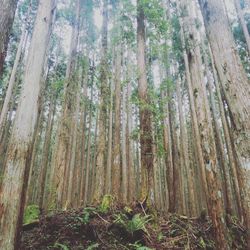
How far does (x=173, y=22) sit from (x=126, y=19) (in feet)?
11.7

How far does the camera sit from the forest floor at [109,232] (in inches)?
244

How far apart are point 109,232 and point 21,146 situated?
3.64 m

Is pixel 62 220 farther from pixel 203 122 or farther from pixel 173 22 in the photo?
pixel 173 22

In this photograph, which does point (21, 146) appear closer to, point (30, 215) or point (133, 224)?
point (133, 224)

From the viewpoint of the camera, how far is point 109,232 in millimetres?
6715

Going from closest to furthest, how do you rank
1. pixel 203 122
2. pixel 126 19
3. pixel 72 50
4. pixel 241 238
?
pixel 203 122 < pixel 241 238 < pixel 126 19 < pixel 72 50

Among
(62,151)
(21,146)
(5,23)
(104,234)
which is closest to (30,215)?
(104,234)

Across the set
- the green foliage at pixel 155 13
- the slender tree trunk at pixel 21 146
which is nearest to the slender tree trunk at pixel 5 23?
the slender tree trunk at pixel 21 146

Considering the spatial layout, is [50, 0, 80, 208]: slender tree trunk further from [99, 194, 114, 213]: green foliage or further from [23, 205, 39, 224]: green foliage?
[99, 194, 114, 213]: green foliage

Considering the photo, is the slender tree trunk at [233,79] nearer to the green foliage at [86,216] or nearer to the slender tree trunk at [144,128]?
the green foliage at [86,216]

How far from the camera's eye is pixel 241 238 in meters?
8.91

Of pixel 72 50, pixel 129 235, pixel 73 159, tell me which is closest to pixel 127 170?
pixel 73 159

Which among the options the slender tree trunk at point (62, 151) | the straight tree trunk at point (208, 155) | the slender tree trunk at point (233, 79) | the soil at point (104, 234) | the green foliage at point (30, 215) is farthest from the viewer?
the slender tree trunk at point (62, 151)

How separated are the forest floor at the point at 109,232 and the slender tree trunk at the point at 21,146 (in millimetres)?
2050
